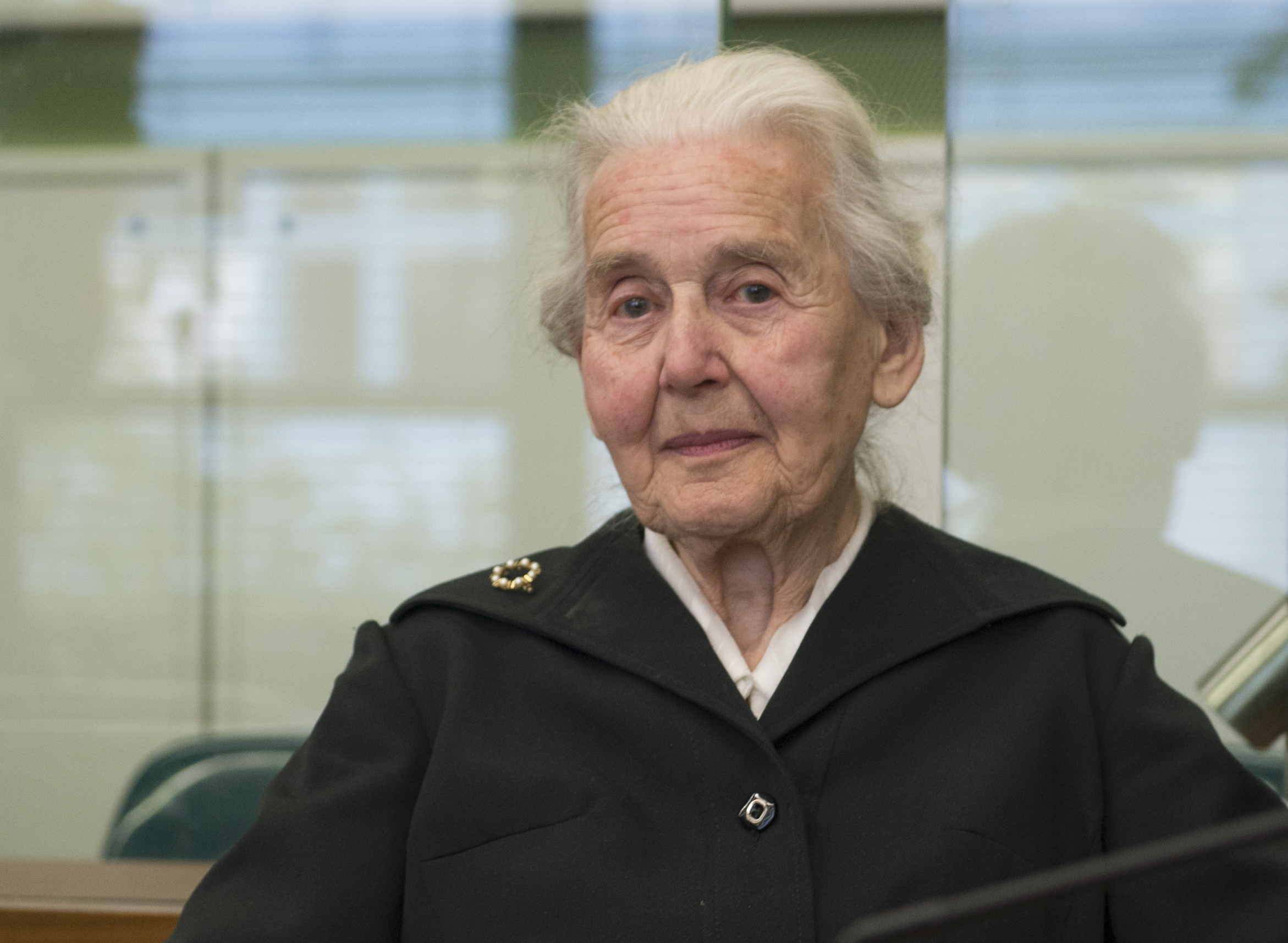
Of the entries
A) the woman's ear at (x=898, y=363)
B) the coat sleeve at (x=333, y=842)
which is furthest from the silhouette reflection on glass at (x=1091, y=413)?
the coat sleeve at (x=333, y=842)

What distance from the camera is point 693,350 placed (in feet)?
4.68

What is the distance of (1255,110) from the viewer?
2129 millimetres

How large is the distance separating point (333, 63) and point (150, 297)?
1.63 ft

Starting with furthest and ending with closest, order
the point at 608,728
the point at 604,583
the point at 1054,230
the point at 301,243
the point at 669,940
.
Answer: the point at 301,243, the point at 1054,230, the point at 604,583, the point at 608,728, the point at 669,940

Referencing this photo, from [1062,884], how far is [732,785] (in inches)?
28.1

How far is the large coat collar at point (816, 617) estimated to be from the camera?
4.68 ft

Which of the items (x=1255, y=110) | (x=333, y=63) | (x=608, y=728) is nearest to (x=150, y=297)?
(x=333, y=63)

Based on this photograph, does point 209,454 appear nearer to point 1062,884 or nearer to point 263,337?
point 263,337

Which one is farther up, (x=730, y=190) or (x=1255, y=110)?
(x=1255, y=110)

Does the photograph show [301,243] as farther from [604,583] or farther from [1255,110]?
[1255,110]

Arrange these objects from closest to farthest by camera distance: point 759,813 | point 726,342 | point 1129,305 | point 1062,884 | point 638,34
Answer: point 1062,884 → point 759,813 → point 726,342 → point 1129,305 → point 638,34

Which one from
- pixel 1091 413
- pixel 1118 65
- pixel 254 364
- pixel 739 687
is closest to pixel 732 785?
pixel 739 687

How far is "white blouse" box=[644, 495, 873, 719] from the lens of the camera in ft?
4.92

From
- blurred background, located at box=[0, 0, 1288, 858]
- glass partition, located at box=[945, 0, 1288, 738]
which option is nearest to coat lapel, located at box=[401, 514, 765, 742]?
blurred background, located at box=[0, 0, 1288, 858]
